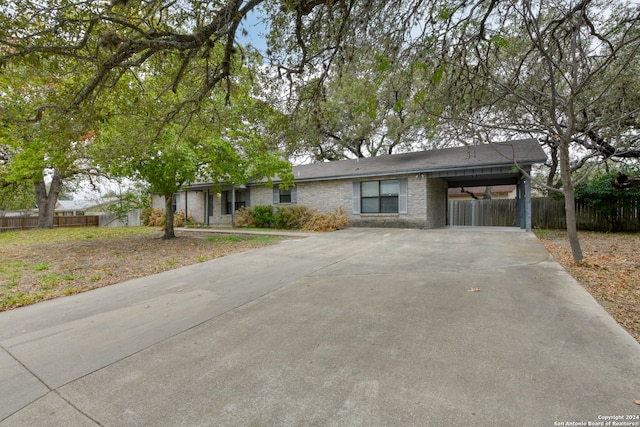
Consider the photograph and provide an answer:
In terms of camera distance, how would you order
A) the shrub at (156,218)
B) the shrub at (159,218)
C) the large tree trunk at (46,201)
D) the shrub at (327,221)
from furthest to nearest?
the shrub at (156,218), the shrub at (159,218), the large tree trunk at (46,201), the shrub at (327,221)

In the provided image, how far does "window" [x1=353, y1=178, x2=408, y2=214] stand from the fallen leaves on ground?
609cm

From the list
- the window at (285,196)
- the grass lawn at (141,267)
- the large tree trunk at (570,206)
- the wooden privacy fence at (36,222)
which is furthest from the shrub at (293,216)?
the wooden privacy fence at (36,222)

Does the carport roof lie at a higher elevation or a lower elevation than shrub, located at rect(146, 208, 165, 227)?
higher

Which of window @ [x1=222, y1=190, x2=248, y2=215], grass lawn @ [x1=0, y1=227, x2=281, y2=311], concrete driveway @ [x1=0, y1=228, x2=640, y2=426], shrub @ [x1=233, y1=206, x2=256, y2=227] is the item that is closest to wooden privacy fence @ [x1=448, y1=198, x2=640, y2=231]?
shrub @ [x1=233, y1=206, x2=256, y2=227]

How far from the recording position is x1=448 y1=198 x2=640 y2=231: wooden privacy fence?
1191cm

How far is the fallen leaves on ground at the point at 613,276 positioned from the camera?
3.34 m

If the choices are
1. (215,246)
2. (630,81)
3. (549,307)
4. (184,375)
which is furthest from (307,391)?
(630,81)

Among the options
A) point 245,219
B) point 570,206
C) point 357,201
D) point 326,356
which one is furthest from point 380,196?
point 326,356

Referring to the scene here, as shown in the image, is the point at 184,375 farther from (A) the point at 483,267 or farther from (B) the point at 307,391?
(A) the point at 483,267

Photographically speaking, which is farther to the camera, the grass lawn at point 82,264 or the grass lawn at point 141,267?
the grass lawn at point 82,264

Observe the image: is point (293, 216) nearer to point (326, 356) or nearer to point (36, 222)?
point (326, 356)

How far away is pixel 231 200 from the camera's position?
61.5 feet

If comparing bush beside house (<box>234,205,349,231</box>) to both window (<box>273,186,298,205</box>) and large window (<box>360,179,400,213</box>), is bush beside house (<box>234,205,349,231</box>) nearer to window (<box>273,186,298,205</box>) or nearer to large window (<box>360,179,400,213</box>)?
window (<box>273,186,298,205</box>)

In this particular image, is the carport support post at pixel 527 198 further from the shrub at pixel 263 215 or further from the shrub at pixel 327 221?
the shrub at pixel 263 215
